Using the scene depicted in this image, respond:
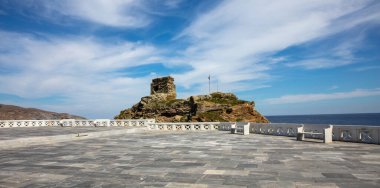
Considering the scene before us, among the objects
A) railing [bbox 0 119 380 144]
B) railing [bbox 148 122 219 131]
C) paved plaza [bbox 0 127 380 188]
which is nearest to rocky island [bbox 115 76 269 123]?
railing [bbox 148 122 219 131]

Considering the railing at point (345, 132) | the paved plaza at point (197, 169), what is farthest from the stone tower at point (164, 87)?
the paved plaza at point (197, 169)

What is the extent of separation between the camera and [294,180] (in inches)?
338

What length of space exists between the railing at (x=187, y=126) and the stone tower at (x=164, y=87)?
47342mm

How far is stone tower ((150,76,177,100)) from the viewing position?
3292 inches

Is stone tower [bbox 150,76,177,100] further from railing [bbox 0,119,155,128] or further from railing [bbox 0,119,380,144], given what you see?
railing [bbox 0,119,380,144]

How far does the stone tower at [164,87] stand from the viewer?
8362 cm

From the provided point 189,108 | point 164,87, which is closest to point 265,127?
point 189,108

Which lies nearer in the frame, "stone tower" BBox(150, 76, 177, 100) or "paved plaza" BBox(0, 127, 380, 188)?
"paved plaza" BBox(0, 127, 380, 188)

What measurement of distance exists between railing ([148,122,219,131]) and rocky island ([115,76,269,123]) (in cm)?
2009

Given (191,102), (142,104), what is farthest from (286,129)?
(142,104)

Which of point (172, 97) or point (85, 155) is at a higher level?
point (172, 97)

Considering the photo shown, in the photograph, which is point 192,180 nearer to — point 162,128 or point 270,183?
point 270,183

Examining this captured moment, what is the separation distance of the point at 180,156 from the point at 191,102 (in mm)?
53302

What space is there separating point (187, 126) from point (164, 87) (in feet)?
173
